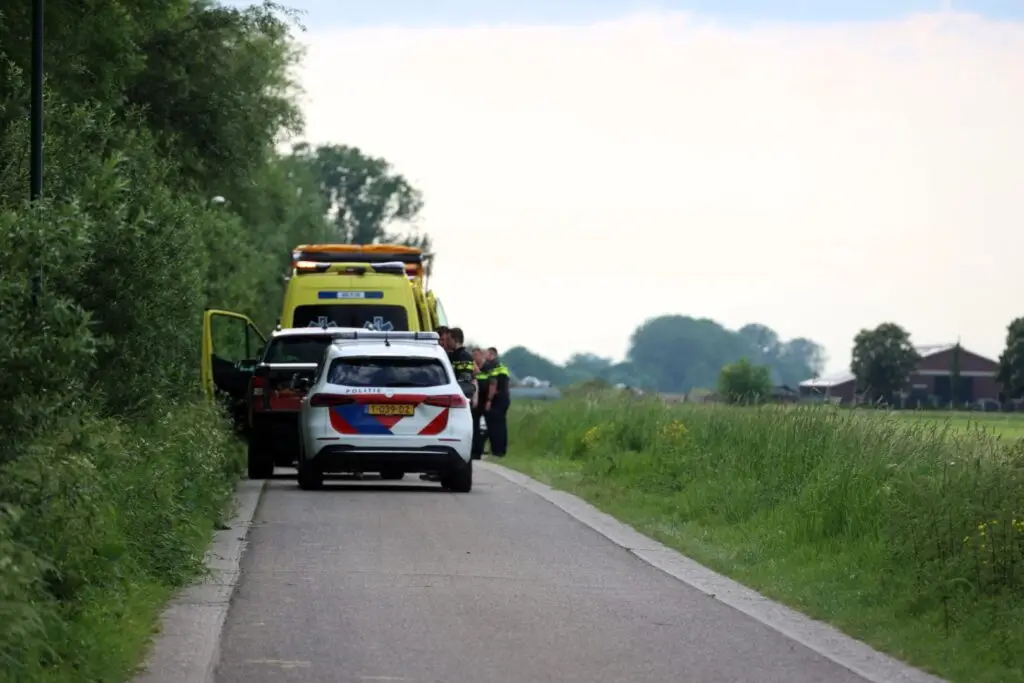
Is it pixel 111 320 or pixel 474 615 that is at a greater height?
pixel 111 320

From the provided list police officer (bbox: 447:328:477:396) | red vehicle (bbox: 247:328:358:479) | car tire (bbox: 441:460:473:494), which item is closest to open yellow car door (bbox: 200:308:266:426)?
red vehicle (bbox: 247:328:358:479)

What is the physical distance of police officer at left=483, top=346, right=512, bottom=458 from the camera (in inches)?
1200

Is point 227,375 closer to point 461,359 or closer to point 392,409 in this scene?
point 461,359

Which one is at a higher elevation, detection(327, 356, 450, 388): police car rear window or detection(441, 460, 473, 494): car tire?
detection(327, 356, 450, 388): police car rear window

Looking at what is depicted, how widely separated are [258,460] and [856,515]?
36.9ft

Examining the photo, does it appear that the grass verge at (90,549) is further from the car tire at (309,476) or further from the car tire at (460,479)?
the car tire at (460,479)

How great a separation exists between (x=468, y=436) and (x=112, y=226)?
795 centimetres

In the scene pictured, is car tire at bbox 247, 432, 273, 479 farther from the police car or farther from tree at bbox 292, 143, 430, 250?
tree at bbox 292, 143, 430, 250

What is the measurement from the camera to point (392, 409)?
23750 millimetres

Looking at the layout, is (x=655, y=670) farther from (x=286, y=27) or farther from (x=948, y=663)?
(x=286, y=27)

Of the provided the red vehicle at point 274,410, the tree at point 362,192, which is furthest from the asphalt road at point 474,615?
the tree at point 362,192

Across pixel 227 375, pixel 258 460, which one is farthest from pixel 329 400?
pixel 227 375

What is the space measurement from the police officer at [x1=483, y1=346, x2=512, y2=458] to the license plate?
6.55 meters

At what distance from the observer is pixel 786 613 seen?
13.4 metres
